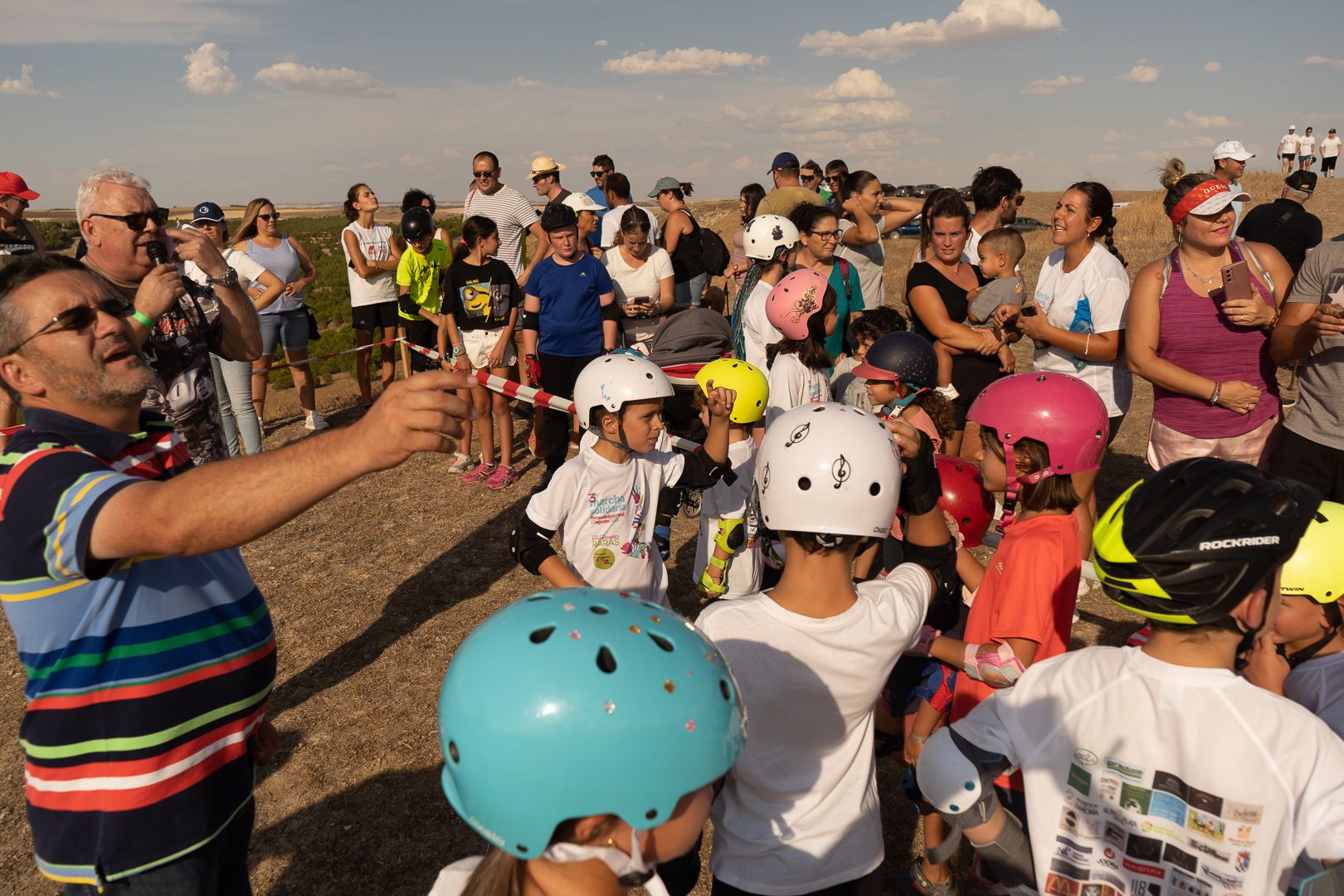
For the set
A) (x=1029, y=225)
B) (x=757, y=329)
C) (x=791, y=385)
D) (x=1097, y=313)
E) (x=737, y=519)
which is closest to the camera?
(x=737, y=519)

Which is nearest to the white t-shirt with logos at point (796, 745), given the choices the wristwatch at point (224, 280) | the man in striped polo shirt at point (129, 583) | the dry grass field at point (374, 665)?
the man in striped polo shirt at point (129, 583)

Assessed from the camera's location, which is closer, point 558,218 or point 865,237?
point 558,218

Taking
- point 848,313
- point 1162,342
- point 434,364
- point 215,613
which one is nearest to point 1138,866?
point 215,613

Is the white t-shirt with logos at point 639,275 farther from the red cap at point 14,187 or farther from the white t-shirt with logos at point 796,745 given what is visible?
the white t-shirt with logos at point 796,745

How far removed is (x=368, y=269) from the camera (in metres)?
12.2

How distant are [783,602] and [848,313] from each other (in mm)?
5896

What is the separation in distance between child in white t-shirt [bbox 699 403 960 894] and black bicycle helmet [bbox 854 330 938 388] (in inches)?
103

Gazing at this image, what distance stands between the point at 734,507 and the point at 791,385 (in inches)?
47.2

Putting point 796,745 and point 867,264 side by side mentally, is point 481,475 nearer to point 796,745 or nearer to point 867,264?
point 867,264

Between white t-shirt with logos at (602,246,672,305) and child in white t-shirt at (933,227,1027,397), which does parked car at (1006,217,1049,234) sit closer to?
white t-shirt with logos at (602,246,672,305)

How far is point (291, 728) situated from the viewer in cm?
598

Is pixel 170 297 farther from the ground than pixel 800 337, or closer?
farther from the ground

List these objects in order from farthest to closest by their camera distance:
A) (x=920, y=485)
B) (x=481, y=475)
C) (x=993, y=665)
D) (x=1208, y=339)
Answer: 1. (x=481, y=475)
2. (x=1208, y=339)
3. (x=920, y=485)
4. (x=993, y=665)

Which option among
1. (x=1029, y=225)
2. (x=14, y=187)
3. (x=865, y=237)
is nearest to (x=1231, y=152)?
(x=865, y=237)
